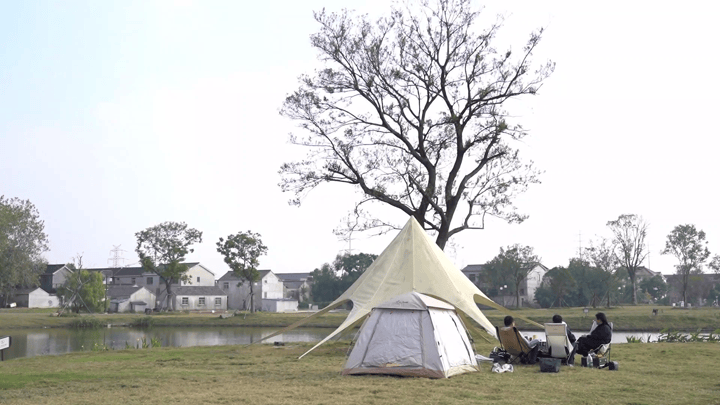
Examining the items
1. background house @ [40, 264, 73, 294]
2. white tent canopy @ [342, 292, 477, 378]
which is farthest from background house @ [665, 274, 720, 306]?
background house @ [40, 264, 73, 294]

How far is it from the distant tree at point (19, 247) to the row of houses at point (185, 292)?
10.9 feet

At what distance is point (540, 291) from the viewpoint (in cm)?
6241

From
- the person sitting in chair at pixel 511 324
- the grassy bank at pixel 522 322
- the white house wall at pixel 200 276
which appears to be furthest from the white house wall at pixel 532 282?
the person sitting in chair at pixel 511 324

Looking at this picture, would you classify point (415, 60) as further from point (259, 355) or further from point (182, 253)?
point (182, 253)

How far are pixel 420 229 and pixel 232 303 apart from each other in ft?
207

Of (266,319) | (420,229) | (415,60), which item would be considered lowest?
(266,319)

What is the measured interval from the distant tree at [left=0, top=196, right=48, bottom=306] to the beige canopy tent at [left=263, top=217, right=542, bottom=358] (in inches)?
2143

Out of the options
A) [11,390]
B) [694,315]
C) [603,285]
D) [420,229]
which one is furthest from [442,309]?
[603,285]

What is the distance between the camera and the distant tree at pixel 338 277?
251 ft

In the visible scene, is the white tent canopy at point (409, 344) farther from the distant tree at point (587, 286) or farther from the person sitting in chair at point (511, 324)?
the distant tree at point (587, 286)

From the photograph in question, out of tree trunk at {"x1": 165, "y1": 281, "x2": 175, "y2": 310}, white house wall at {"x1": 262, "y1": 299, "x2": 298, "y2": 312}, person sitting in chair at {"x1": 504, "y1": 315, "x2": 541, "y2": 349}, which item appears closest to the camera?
person sitting in chair at {"x1": 504, "y1": 315, "x2": 541, "y2": 349}

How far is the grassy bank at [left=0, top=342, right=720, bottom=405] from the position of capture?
9.21 m

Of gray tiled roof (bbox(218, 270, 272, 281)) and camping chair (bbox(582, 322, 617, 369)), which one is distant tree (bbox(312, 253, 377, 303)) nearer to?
gray tiled roof (bbox(218, 270, 272, 281))

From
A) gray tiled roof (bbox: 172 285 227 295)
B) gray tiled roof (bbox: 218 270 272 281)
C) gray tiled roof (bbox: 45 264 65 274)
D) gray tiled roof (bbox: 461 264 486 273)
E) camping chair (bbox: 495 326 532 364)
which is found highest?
gray tiled roof (bbox: 45 264 65 274)
